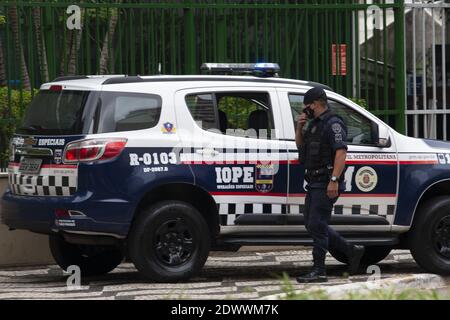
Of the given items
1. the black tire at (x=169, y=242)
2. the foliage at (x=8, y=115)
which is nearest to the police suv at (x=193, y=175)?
the black tire at (x=169, y=242)

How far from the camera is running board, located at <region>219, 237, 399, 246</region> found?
10.0m

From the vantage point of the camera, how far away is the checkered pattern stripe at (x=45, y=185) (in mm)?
9523

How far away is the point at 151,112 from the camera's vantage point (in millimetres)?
9844

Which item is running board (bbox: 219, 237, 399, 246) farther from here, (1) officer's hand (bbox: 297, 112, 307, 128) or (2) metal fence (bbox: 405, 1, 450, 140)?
(2) metal fence (bbox: 405, 1, 450, 140)

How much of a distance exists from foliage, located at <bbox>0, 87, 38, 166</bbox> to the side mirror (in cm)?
396

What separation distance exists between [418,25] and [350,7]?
7.59 ft

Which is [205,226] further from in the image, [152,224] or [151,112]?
[151,112]

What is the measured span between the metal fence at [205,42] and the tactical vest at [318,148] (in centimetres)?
319

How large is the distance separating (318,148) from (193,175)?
3.62 feet

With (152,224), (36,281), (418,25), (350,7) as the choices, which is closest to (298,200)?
(152,224)

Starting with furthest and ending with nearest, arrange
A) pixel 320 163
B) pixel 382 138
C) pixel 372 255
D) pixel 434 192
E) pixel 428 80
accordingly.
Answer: pixel 428 80
pixel 372 255
pixel 434 192
pixel 382 138
pixel 320 163

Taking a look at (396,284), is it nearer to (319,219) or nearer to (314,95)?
(319,219)

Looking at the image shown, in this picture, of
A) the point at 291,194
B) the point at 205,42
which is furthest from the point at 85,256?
the point at 205,42

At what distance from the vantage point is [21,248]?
11.6 metres
